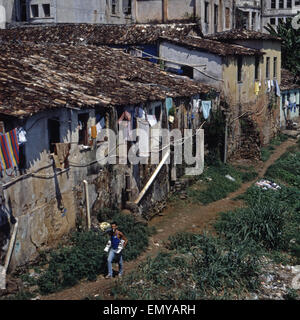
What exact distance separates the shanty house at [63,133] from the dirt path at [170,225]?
78cm

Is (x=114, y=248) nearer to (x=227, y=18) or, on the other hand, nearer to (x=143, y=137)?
(x=143, y=137)

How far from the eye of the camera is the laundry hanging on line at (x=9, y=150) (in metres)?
9.83

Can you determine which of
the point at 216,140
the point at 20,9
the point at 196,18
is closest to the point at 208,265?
the point at 216,140

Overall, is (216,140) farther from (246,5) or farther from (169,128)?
(246,5)

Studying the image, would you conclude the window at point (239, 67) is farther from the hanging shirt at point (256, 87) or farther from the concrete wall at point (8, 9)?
the concrete wall at point (8, 9)

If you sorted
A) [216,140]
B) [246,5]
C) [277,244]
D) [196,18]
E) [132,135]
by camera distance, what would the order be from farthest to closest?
[246,5], [196,18], [216,140], [132,135], [277,244]

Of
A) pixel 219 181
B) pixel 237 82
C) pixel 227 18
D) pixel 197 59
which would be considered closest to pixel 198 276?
pixel 219 181

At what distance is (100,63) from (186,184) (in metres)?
5.23

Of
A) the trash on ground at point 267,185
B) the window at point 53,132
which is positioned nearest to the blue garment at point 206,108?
the trash on ground at point 267,185

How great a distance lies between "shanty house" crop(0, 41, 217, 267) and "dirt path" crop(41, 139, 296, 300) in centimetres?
78

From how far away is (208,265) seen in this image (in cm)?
1126

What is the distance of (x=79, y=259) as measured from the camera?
1130 cm

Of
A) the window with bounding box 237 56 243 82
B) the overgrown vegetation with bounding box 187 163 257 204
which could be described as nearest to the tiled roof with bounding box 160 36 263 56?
the window with bounding box 237 56 243 82

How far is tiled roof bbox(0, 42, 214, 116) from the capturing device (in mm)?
11438
